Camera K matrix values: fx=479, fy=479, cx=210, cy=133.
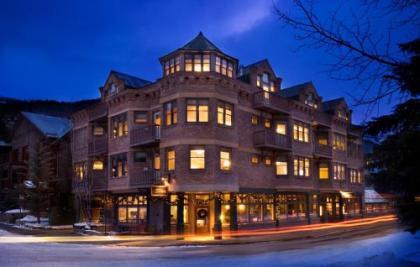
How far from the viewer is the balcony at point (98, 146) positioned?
4138 centimetres

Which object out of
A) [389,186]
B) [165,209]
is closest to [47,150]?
[165,209]

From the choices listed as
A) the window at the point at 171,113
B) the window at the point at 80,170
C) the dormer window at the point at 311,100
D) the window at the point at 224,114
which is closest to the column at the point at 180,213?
the window at the point at 171,113

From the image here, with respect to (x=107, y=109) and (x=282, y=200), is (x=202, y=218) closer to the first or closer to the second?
(x=282, y=200)

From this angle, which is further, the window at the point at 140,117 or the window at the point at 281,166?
the window at the point at 281,166

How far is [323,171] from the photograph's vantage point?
48.2m

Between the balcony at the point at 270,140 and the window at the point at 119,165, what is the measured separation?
10635 millimetres

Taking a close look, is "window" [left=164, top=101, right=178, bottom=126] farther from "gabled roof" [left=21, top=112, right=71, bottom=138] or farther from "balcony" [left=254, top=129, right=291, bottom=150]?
"gabled roof" [left=21, top=112, right=71, bottom=138]

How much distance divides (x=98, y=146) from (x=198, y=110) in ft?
40.3

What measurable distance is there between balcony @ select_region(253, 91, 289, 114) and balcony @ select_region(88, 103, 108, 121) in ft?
43.5

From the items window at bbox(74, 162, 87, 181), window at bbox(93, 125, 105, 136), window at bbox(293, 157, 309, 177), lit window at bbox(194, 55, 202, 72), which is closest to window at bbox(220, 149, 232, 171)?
lit window at bbox(194, 55, 202, 72)

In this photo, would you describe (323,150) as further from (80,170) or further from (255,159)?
(80,170)

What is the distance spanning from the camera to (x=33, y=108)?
403ft

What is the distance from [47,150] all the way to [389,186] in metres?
47.3

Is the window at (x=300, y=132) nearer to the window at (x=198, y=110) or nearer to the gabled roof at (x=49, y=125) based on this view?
the window at (x=198, y=110)
